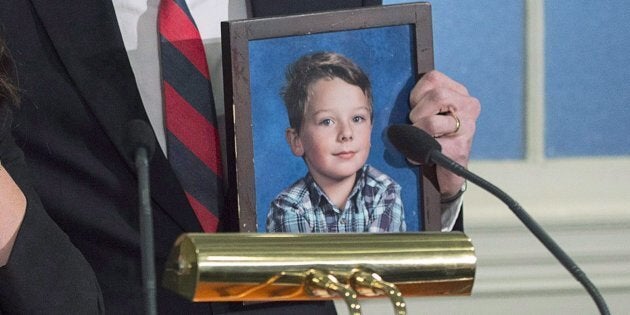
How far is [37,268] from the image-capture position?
3.72 feet

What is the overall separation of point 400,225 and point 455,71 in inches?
31.2

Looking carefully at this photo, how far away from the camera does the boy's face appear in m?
1.26

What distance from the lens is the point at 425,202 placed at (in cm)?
132

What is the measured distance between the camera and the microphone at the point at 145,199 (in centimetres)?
77

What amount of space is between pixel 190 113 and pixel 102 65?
4.5 inches

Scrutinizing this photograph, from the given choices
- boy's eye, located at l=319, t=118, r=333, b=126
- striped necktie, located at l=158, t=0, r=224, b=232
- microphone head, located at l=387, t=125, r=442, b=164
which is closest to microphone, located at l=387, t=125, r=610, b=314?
microphone head, located at l=387, t=125, r=442, b=164

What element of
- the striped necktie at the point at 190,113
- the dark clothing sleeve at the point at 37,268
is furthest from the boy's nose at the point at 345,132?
the dark clothing sleeve at the point at 37,268

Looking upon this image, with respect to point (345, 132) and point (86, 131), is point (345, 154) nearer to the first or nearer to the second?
point (345, 132)

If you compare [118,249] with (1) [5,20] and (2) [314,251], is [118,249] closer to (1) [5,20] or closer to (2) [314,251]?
(1) [5,20]

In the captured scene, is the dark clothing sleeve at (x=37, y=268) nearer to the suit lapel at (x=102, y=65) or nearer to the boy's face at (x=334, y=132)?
the suit lapel at (x=102, y=65)

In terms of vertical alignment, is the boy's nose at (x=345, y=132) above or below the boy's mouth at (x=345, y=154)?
above

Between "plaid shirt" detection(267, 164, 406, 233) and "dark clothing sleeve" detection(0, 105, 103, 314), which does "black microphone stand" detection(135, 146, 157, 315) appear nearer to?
"dark clothing sleeve" detection(0, 105, 103, 314)

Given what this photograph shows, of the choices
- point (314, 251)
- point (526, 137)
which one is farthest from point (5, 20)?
point (526, 137)

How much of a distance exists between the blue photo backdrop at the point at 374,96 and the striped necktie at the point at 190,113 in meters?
0.08
